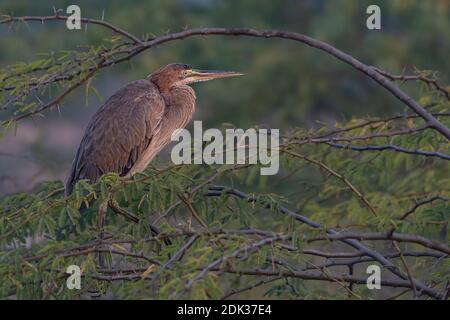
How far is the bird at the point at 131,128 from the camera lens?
15.5 ft

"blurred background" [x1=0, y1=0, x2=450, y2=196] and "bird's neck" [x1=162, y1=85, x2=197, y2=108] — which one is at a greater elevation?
"blurred background" [x1=0, y1=0, x2=450, y2=196]

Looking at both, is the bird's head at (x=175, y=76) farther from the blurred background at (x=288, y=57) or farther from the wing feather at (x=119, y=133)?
the blurred background at (x=288, y=57)

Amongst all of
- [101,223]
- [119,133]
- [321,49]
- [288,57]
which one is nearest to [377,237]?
[321,49]

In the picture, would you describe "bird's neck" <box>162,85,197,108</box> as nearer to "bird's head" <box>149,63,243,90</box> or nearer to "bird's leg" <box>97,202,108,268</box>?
"bird's head" <box>149,63,243,90</box>

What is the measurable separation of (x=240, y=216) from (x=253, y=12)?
1131cm

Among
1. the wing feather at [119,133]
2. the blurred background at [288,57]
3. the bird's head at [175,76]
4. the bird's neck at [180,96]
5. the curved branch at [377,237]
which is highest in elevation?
the blurred background at [288,57]

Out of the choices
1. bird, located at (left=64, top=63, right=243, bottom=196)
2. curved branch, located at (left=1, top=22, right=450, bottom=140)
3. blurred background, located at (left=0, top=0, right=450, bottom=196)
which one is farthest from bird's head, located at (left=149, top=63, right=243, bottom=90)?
blurred background, located at (left=0, top=0, right=450, bottom=196)

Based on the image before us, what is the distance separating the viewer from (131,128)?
4852 mm

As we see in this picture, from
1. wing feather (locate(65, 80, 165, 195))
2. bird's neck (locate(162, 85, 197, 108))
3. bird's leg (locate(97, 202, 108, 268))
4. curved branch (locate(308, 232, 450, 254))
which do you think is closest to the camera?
curved branch (locate(308, 232, 450, 254))

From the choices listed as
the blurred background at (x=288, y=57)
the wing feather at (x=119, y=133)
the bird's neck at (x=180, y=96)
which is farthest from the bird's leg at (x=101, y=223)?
the blurred background at (x=288, y=57)

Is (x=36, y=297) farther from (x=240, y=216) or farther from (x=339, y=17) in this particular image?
(x=339, y=17)

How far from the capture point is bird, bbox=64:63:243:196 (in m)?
4.73

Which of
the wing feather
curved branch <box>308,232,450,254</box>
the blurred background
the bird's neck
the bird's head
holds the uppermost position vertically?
the blurred background
